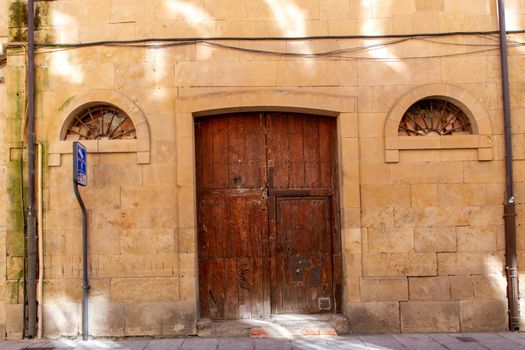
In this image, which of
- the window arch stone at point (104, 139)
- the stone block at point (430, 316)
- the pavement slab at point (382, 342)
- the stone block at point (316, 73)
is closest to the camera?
the pavement slab at point (382, 342)

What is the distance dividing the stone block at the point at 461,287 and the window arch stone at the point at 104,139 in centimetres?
451

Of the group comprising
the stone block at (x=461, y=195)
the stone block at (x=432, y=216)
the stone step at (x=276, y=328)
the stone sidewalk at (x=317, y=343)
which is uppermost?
the stone block at (x=461, y=195)

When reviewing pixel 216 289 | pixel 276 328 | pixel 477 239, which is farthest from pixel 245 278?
pixel 477 239

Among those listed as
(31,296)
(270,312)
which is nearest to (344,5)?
(270,312)

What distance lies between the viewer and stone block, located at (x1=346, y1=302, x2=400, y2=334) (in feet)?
20.9

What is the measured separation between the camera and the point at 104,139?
6.55 meters

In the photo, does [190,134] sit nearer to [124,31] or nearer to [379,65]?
[124,31]

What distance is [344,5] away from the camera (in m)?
6.69

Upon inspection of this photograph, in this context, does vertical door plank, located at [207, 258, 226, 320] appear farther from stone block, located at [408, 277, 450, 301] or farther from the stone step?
stone block, located at [408, 277, 450, 301]

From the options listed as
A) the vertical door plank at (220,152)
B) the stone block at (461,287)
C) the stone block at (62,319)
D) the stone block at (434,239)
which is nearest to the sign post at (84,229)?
the stone block at (62,319)

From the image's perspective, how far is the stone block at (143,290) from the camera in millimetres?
6367

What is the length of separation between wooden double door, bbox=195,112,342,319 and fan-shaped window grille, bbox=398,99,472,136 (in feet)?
3.55

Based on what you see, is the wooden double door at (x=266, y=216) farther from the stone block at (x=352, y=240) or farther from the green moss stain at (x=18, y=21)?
the green moss stain at (x=18, y=21)

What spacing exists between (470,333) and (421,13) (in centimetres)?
447
